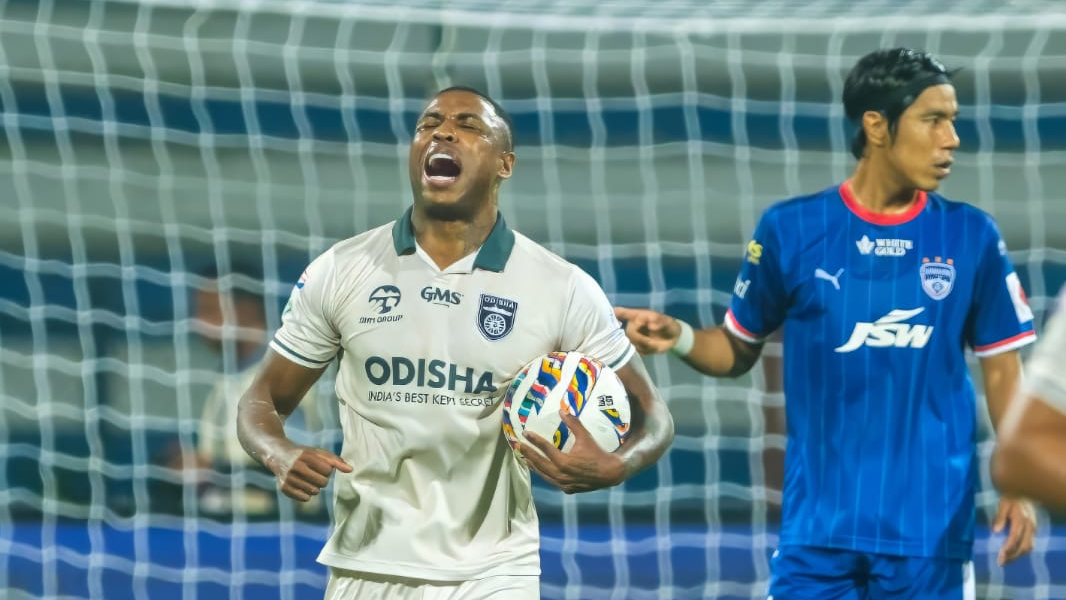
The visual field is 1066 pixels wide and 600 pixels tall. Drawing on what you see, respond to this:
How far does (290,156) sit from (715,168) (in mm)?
2627

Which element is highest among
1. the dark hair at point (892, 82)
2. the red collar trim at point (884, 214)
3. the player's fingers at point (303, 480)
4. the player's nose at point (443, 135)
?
the dark hair at point (892, 82)

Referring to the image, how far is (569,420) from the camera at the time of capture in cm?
330

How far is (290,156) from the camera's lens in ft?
29.4

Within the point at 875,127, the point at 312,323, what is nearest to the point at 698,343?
the point at 875,127

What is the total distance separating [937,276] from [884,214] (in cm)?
22

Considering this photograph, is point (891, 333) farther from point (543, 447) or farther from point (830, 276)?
point (543, 447)

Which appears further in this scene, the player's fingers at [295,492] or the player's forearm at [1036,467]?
the player's fingers at [295,492]

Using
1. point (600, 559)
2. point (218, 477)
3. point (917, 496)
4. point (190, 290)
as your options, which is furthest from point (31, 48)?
point (917, 496)

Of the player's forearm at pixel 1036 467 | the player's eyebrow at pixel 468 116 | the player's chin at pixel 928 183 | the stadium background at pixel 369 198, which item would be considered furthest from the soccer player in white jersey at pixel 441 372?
the stadium background at pixel 369 198

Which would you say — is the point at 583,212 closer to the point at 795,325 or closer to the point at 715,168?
the point at 715,168

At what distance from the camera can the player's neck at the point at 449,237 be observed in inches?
142

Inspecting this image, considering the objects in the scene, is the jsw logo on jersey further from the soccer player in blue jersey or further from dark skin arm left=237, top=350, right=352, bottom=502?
dark skin arm left=237, top=350, right=352, bottom=502

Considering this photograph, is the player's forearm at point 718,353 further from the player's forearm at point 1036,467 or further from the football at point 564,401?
the player's forearm at point 1036,467

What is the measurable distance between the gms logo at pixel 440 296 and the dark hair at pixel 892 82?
1.29 m
